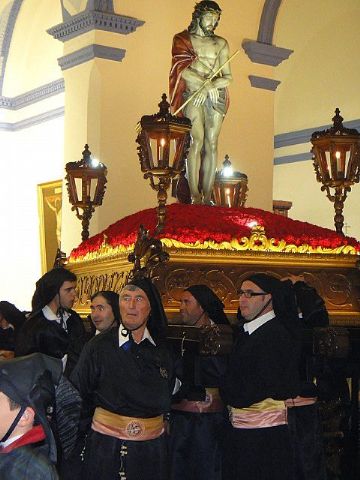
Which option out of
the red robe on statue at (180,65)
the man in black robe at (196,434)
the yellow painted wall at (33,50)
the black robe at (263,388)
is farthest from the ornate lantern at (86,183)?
the yellow painted wall at (33,50)

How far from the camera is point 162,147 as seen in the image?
8109 mm

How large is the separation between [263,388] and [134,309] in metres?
0.78

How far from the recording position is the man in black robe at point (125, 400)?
493 cm

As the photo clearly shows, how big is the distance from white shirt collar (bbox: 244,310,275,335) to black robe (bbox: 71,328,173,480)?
19.6 inches

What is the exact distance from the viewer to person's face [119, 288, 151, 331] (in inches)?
203

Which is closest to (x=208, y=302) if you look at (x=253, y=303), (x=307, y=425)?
(x=307, y=425)

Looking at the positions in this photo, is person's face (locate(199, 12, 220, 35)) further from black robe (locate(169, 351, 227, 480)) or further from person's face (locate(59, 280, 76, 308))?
black robe (locate(169, 351, 227, 480))

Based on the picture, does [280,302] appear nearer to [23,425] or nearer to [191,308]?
[191,308]

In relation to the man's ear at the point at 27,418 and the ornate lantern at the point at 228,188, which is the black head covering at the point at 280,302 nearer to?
the man's ear at the point at 27,418

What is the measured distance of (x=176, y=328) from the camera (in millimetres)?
6293

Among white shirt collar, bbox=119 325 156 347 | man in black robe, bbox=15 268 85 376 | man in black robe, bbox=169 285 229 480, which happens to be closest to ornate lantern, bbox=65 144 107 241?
man in black robe, bbox=15 268 85 376

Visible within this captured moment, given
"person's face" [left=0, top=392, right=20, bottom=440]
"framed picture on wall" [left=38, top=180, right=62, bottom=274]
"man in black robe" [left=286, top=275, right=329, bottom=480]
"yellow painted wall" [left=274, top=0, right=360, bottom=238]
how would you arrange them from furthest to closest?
1. "yellow painted wall" [left=274, top=0, right=360, bottom=238]
2. "framed picture on wall" [left=38, top=180, right=62, bottom=274]
3. "man in black robe" [left=286, top=275, right=329, bottom=480]
4. "person's face" [left=0, top=392, right=20, bottom=440]

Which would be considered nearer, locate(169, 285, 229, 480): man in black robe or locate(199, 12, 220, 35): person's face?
locate(169, 285, 229, 480): man in black robe

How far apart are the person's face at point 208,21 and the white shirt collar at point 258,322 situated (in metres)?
5.33
